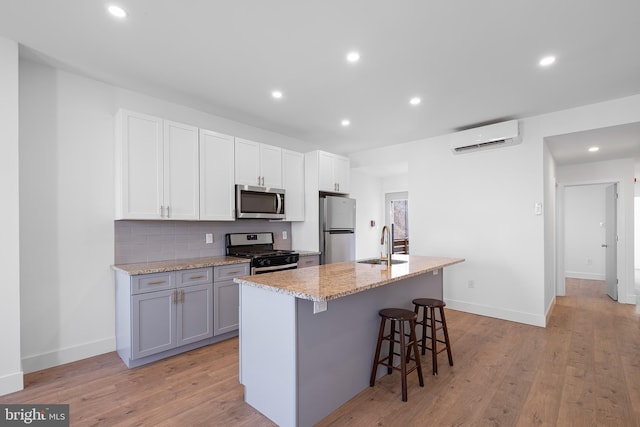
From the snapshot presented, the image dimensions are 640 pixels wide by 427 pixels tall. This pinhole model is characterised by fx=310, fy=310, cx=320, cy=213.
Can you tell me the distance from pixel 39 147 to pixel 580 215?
933 centimetres

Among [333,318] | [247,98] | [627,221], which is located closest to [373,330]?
A: [333,318]

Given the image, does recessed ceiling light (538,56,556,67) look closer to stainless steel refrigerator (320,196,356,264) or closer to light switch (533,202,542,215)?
light switch (533,202,542,215)

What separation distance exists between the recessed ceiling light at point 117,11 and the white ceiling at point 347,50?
0.05 m

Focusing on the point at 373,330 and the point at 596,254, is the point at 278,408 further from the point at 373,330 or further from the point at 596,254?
the point at 596,254

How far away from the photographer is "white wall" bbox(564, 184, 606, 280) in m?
6.70

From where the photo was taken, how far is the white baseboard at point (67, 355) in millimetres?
2693

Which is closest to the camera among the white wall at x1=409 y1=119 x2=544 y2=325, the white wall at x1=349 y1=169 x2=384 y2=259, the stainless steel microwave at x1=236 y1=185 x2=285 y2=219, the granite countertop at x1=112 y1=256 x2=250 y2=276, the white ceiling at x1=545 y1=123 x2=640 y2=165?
the granite countertop at x1=112 y1=256 x2=250 y2=276

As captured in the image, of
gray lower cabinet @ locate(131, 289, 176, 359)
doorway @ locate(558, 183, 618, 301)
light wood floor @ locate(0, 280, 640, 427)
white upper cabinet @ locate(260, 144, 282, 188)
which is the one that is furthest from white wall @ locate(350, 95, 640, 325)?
gray lower cabinet @ locate(131, 289, 176, 359)

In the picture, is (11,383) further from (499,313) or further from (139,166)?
(499,313)

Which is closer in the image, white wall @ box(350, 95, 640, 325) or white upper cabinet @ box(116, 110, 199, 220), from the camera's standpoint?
white upper cabinet @ box(116, 110, 199, 220)

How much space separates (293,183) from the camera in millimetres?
4629

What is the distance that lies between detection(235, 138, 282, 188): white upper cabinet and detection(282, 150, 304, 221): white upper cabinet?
0.41 ft

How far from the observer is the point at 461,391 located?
7.83 ft

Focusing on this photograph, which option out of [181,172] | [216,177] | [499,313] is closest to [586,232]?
[499,313]
